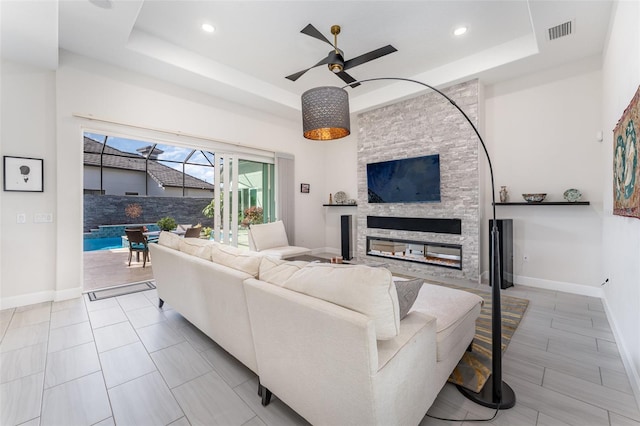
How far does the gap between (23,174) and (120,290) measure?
5.71 feet

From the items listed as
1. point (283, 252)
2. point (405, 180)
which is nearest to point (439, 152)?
point (405, 180)

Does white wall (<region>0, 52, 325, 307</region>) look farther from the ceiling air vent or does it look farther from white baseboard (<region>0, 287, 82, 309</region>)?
the ceiling air vent

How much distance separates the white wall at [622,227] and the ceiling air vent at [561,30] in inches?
12.6

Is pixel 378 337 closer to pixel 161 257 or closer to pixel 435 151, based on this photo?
pixel 161 257

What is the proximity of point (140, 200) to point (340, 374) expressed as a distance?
10428mm

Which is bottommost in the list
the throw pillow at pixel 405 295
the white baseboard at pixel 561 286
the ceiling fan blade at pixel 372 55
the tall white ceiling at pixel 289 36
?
the white baseboard at pixel 561 286

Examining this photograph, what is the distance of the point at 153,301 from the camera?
3.31 meters

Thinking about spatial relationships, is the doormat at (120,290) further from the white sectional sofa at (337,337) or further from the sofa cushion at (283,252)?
the white sectional sofa at (337,337)

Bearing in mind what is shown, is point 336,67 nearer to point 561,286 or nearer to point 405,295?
point 405,295

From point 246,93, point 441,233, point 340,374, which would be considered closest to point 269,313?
point 340,374

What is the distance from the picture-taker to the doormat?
137 inches

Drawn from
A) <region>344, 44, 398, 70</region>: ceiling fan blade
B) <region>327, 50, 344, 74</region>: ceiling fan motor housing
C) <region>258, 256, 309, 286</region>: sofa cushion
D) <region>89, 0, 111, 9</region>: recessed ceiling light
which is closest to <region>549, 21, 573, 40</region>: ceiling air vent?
<region>344, 44, 398, 70</region>: ceiling fan blade

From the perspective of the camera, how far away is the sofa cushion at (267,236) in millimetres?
4691

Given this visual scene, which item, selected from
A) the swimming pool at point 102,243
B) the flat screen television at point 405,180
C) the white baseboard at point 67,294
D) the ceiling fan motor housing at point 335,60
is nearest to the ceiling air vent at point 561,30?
the flat screen television at point 405,180
